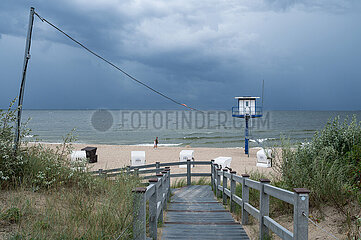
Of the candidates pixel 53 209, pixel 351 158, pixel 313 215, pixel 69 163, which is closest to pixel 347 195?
pixel 313 215

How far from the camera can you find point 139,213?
3299mm

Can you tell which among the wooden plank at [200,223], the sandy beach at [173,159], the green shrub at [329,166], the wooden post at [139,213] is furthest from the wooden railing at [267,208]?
the sandy beach at [173,159]

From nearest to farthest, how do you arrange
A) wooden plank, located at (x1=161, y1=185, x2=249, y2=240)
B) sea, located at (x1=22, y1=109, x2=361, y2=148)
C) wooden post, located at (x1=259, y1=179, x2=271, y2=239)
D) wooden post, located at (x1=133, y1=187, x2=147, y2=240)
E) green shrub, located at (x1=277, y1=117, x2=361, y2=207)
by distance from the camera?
wooden post, located at (x1=133, y1=187, x2=147, y2=240), wooden post, located at (x1=259, y1=179, x2=271, y2=239), wooden plank, located at (x1=161, y1=185, x2=249, y2=240), green shrub, located at (x1=277, y1=117, x2=361, y2=207), sea, located at (x1=22, y1=109, x2=361, y2=148)

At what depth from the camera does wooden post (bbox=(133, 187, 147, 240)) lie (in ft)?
10.6

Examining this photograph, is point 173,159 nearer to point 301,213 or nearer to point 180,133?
point 301,213

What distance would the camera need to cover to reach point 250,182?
16.6 feet

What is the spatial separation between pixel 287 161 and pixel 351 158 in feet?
3.89

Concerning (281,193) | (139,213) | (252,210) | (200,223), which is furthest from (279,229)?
(200,223)

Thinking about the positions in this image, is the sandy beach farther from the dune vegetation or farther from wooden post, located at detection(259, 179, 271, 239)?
wooden post, located at detection(259, 179, 271, 239)

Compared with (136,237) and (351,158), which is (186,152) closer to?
(351,158)

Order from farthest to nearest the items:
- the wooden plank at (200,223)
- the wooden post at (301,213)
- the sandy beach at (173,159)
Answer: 1. the sandy beach at (173,159)
2. the wooden plank at (200,223)
3. the wooden post at (301,213)

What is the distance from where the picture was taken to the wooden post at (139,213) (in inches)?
127

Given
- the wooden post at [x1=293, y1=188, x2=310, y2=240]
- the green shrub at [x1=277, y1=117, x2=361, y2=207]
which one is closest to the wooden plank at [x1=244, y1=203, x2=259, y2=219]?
the green shrub at [x1=277, y1=117, x2=361, y2=207]

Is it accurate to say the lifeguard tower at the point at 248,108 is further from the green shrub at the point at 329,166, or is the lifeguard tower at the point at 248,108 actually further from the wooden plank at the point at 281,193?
the wooden plank at the point at 281,193
